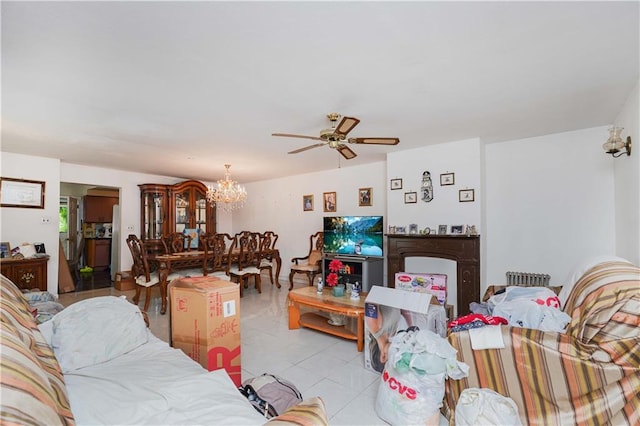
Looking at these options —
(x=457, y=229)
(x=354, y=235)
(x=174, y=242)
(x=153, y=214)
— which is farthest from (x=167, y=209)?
(x=457, y=229)

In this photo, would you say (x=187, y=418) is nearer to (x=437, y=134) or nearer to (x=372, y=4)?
(x=372, y=4)

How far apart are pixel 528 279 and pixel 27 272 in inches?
254

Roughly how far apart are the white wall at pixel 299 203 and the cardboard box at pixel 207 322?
3.47 metres

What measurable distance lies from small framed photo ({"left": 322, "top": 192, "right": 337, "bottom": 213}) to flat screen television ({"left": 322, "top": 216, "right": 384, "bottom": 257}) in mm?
512

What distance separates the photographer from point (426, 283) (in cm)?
354

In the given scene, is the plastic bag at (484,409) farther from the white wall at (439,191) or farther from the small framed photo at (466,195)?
the small framed photo at (466,195)

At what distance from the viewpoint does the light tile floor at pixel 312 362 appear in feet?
6.54

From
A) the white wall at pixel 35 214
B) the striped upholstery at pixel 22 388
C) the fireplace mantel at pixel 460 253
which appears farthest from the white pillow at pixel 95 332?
the white wall at pixel 35 214

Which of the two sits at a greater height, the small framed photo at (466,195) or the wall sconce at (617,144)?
the wall sconce at (617,144)

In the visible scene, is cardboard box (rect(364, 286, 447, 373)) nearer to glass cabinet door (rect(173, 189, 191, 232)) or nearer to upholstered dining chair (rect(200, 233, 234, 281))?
upholstered dining chair (rect(200, 233, 234, 281))

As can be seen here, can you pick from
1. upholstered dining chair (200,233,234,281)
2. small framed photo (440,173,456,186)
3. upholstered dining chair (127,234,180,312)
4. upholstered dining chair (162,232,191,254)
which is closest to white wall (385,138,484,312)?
small framed photo (440,173,456,186)

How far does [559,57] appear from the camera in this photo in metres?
1.90

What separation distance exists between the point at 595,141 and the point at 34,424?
466 centimetres

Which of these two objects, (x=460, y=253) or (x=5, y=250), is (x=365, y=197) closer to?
(x=460, y=253)
